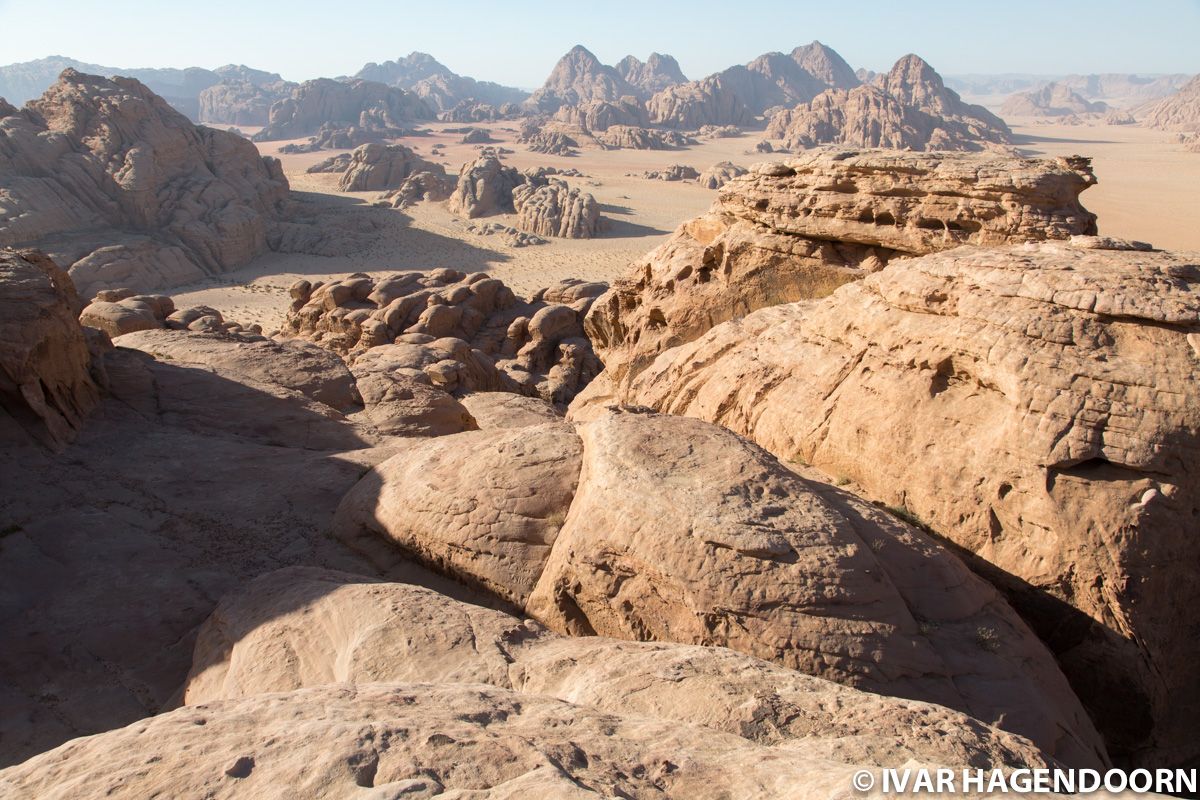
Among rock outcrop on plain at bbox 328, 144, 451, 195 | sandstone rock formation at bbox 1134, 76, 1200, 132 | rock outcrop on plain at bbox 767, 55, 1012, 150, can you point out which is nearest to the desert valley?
rock outcrop on plain at bbox 328, 144, 451, 195

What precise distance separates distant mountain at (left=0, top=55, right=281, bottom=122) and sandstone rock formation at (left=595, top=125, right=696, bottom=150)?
90479 millimetres

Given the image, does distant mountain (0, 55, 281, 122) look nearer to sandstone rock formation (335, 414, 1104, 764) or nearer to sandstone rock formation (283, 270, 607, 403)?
sandstone rock formation (283, 270, 607, 403)

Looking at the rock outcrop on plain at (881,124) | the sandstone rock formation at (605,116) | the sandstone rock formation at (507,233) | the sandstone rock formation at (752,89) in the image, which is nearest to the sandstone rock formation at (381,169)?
the sandstone rock formation at (507,233)

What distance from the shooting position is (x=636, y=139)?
81375 millimetres

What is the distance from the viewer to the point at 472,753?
11.0 feet

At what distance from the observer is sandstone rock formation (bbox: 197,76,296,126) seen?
12025 cm

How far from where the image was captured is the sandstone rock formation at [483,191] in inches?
1721

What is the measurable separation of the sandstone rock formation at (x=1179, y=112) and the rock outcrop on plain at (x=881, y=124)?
1181 inches

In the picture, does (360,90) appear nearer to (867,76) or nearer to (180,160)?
(180,160)

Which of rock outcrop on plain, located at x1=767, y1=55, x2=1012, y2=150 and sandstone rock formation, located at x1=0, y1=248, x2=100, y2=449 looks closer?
sandstone rock formation, located at x1=0, y1=248, x2=100, y2=449

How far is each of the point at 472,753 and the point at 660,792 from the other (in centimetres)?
84

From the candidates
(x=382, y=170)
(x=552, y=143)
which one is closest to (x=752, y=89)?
(x=552, y=143)

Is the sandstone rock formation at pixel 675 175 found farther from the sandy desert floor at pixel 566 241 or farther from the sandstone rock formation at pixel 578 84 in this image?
the sandstone rock formation at pixel 578 84

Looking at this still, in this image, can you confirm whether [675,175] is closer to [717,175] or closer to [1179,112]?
[717,175]
